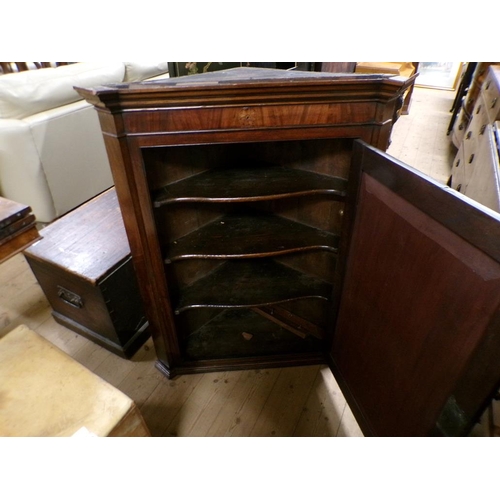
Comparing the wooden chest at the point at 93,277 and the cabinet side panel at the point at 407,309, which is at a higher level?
the cabinet side panel at the point at 407,309

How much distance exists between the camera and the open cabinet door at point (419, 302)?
643mm

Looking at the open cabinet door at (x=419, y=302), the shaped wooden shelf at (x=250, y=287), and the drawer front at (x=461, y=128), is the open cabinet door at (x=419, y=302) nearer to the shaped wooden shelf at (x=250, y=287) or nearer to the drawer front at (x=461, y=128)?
the shaped wooden shelf at (x=250, y=287)

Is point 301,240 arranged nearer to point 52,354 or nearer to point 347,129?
point 347,129

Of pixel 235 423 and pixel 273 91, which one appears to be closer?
pixel 273 91

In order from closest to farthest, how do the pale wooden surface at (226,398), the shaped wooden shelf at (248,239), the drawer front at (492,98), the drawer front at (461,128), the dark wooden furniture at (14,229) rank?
the dark wooden furniture at (14,229) < the shaped wooden shelf at (248,239) < the pale wooden surface at (226,398) < the drawer front at (492,98) < the drawer front at (461,128)

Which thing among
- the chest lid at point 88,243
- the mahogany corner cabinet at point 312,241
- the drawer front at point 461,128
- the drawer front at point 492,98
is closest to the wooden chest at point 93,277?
the chest lid at point 88,243

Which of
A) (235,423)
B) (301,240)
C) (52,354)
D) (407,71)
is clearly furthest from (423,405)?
(407,71)

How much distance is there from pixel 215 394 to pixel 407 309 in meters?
0.94

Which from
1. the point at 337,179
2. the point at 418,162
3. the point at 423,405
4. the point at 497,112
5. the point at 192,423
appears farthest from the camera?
the point at 418,162

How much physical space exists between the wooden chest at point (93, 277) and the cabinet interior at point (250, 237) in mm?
262

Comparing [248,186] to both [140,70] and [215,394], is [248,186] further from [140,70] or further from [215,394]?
[140,70]

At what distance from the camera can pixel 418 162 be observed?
3.34 metres

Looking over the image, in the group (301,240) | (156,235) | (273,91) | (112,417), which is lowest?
(112,417)

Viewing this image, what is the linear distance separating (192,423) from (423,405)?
2.93ft
